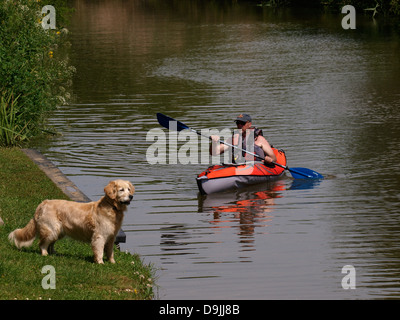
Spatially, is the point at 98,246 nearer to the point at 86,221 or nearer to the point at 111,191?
the point at 86,221

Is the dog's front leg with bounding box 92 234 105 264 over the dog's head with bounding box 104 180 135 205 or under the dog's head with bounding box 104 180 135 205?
under

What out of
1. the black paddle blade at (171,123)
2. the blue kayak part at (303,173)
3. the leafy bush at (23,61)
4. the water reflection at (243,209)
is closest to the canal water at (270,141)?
the water reflection at (243,209)

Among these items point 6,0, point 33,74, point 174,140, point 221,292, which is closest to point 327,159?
point 174,140

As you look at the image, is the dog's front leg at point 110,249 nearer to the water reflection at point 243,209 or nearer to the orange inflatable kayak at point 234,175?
the water reflection at point 243,209

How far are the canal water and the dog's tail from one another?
198cm

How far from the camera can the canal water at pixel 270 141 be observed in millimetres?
13453

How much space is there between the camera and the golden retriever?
11391 millimetres

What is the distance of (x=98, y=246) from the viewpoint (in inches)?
456

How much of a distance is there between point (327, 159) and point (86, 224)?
11939mm

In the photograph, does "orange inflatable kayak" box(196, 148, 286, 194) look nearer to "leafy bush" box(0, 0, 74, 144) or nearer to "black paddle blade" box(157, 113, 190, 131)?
"black paddle blade" box(157, 113, 190, 131)

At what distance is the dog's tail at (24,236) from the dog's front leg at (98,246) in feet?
2.81

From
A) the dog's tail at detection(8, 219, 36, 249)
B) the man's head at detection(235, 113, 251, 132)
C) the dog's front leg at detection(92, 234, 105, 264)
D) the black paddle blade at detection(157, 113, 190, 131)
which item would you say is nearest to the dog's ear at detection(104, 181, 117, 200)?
the dog's front leg at detection(92, 234, 105, 264)

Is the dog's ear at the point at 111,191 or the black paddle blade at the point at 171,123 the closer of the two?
the dog's ear at the point at 111,191
